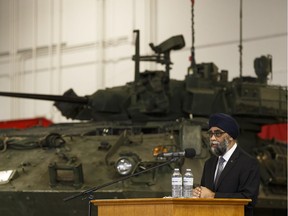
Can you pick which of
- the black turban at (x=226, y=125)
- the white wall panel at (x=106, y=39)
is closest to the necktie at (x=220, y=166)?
the black turban at (x=226, y=125)

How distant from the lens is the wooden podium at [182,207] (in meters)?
5.43

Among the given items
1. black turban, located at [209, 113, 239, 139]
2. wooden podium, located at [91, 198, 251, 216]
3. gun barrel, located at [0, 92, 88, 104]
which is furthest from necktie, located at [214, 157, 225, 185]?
gun barrel, located at [0, 92, 88, 104]

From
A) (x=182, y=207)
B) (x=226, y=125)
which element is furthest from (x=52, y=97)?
(x=182, y=207)

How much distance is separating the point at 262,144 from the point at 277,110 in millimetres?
656

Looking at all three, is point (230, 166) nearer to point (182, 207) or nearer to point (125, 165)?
point (182, 207)

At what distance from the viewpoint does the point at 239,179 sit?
21.0 feet

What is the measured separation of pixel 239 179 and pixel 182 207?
112 cm

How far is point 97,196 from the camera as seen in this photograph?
9070mm

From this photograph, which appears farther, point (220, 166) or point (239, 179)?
point (220, 166)

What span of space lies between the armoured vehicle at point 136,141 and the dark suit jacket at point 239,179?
183 cm

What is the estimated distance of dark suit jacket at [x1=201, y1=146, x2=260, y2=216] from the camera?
6312 millimetres

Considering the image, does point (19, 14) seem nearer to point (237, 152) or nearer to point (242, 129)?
point (242, 129)

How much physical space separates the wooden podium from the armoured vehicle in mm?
2255

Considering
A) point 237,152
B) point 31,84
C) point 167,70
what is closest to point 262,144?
→ point 167,70
